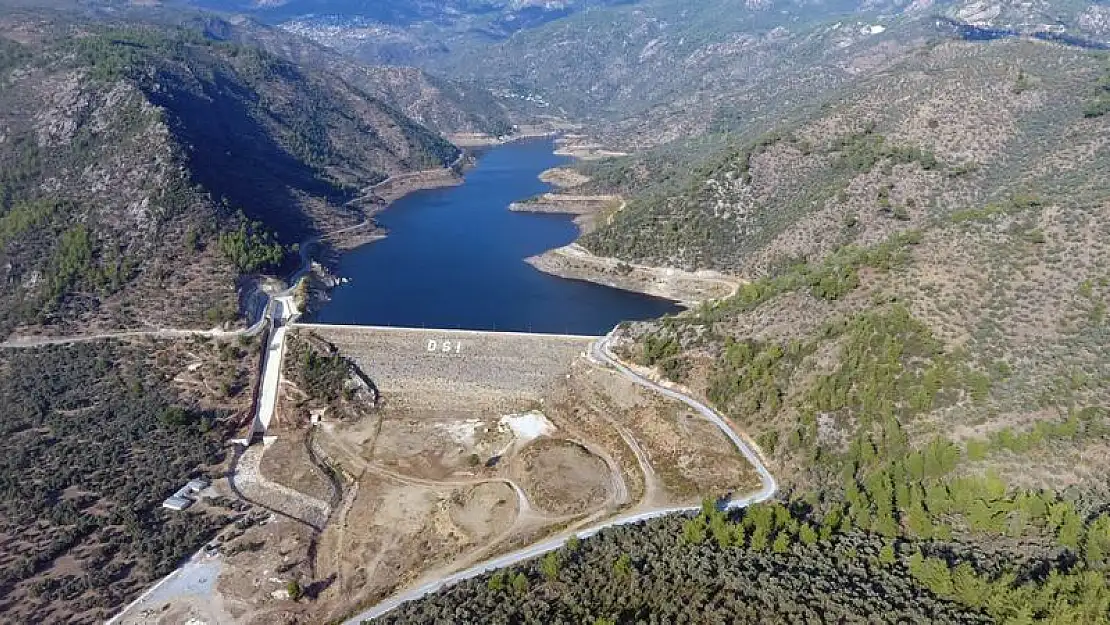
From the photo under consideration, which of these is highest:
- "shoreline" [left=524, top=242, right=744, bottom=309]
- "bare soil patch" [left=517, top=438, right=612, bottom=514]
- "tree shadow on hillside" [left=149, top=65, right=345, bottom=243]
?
"tree shadow on hillside" [left=149, top=65, right=345, bottom=243]

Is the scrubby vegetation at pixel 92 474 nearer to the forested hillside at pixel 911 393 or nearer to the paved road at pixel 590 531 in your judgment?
the paved road at pixel 590 531

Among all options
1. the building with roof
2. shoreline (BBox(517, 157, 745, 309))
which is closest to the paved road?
the building with roof

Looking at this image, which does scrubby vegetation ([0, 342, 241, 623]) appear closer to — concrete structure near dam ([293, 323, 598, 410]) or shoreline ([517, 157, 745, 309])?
concrete structure near dam ([293, 323, 598, 410])

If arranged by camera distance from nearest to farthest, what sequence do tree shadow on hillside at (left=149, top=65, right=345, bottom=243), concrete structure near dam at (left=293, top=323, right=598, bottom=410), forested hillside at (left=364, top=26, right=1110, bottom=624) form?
1. forested hillside at (left=364, top=26, right=1110, bottom=624)
2. concrete structure near dam at (left=293, top=323, right=598, bottom=410)
3. tree shadow on hillside at (left=149, top=65, right=345, bottom=243)

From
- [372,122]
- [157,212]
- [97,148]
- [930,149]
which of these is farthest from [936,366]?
[372,122]

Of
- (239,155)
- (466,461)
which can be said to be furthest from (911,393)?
(239,155)

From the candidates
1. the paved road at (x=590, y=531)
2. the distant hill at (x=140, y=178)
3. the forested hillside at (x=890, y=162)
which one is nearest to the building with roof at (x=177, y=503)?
the paved road at (x=590, y=531)

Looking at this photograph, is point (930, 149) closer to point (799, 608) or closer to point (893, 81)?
point (893, 81)
